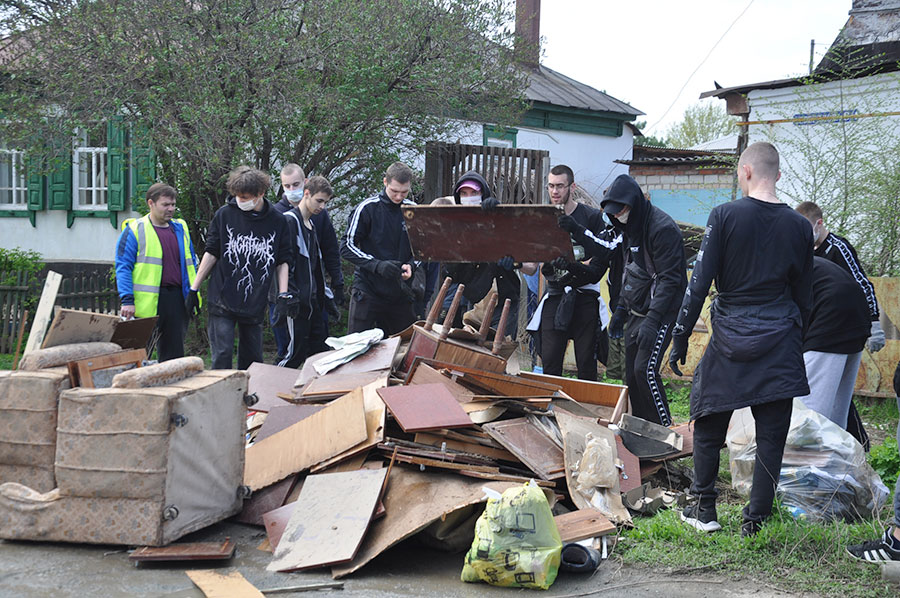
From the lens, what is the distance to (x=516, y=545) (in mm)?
4008

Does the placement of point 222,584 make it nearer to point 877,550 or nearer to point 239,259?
point 877,550

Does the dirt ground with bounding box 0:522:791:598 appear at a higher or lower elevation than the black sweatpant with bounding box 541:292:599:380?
lower

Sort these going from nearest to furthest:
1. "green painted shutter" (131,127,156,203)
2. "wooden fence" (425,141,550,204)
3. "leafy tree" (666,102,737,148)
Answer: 1. "green painted shutter" (131,127,156,203)
2. "wooden fence" (425,141,550,204)
3. "leafy tree" (666,102,737,148)

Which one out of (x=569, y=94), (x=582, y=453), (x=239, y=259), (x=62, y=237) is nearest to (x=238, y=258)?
(x=239, y=259)

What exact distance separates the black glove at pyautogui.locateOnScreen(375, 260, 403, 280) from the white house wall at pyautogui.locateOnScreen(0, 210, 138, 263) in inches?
427

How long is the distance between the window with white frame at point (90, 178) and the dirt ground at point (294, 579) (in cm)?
1394

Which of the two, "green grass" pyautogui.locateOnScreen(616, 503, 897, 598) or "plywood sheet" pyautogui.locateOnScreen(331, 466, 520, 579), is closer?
"green grass" pyautogui.locateOnScreen(616, 503, 897, 598)

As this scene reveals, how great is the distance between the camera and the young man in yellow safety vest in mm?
7188

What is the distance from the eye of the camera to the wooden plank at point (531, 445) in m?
4.99

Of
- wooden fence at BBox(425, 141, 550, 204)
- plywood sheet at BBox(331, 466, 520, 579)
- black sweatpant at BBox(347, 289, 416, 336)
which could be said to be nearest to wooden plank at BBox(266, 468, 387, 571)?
plywood sheet at BBox(331, 466, 520, 579)

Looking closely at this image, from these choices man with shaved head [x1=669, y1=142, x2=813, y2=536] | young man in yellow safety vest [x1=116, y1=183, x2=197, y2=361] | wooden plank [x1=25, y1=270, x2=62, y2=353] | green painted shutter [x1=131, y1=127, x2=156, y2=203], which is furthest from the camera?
green painted shutter [x1=131, y1=127, x2=156, y2=203]

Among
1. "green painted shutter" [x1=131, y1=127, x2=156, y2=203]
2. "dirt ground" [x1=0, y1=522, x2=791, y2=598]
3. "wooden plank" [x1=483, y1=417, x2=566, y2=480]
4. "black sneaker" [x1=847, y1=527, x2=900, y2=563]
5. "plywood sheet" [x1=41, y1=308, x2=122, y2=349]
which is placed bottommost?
"dirt ground" [x1=0, y1=522, x2=791, y2=598]

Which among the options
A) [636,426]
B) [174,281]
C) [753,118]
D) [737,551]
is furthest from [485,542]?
[753,118]

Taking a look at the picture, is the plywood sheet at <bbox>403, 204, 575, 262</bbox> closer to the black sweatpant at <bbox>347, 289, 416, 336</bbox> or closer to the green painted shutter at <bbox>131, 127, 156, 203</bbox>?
the black sweatpant at <bbox>347, 289, 416, 336</bbox>
